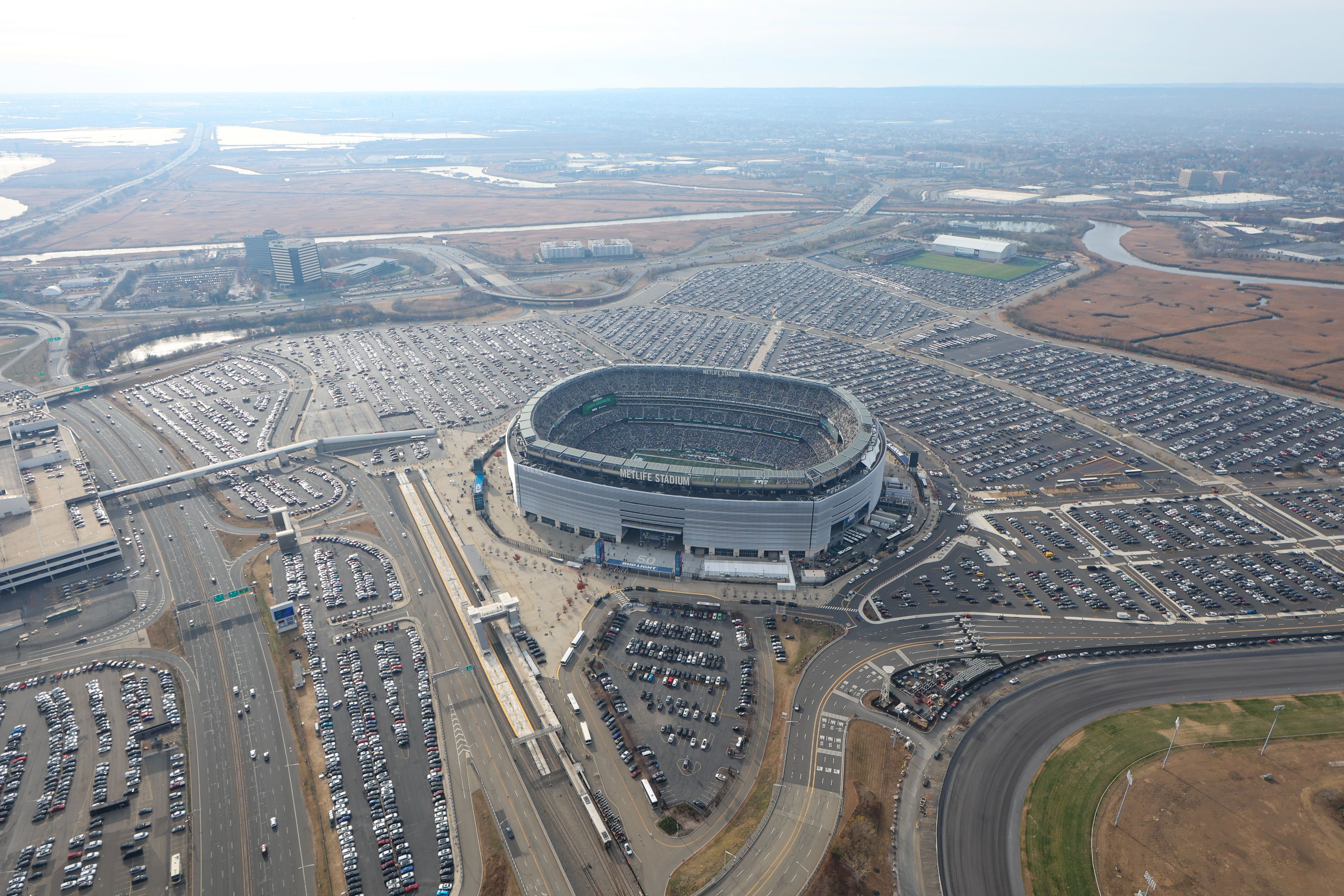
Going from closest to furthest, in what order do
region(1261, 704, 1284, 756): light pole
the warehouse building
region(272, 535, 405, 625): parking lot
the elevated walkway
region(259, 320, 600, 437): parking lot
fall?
region(1261, 704, 1284, 756): light pole
region(272, 535, 405, 625): parking lot
the warehouse building
the elevated walkway
region(259, 320, 600, 437): parking lot

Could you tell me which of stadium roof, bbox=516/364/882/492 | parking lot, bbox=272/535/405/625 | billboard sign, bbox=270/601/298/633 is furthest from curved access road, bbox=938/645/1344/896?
billboard sign, bbox=270/601/298/633

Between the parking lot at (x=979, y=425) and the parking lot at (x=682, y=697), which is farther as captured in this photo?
the parking lot at (x=979, y=425)

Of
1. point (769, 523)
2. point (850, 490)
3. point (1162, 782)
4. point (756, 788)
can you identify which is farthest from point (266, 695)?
point (1162, 782)

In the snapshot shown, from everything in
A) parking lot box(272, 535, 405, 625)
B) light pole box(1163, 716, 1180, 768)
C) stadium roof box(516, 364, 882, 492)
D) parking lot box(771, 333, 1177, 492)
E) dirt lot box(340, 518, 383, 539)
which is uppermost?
stadium roof box(516, 364, 882, 492)

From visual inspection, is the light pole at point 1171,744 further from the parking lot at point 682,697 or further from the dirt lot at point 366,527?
the dirt lot at point 366,527

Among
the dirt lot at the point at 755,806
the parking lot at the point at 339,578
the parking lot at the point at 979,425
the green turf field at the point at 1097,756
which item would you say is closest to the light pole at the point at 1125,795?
the green turf field at the point at 1097,756

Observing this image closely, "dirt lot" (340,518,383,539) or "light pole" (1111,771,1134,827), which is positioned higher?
"dirt lot" (340,518,383,539)

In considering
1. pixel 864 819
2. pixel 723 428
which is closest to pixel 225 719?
pixel 864 819

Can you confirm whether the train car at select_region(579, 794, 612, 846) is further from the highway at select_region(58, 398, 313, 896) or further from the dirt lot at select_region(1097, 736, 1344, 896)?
the dirt lot at select_region(1097, 736, 1344, 896)
